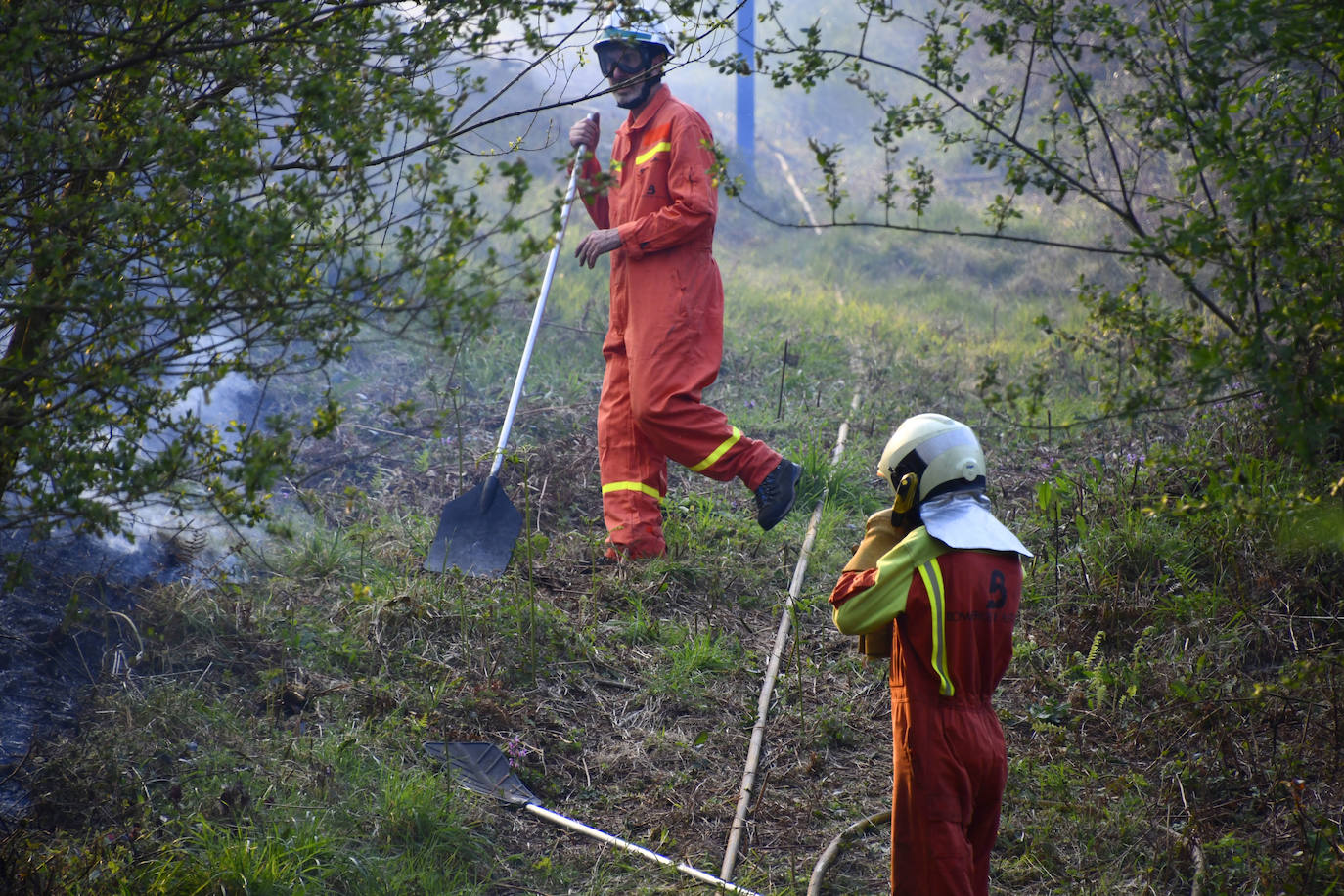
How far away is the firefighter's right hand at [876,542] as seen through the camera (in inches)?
116

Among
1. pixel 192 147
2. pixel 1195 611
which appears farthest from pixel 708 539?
pixel 192 147

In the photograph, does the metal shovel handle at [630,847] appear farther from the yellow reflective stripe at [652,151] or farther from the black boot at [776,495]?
the yellow reflective stripe at [652,151]

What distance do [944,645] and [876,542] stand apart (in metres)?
0.38

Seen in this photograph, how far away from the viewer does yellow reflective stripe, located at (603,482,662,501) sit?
5242 millimetres

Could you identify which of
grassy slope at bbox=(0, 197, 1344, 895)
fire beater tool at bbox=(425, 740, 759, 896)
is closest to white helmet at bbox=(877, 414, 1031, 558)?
grassy slope at bbox=(0, 197, 1344, 895)

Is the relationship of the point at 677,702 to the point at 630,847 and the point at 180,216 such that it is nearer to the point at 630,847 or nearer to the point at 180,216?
the point at 630,847

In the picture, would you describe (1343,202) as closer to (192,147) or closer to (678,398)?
(192,147)

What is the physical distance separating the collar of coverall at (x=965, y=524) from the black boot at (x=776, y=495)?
2.26 m

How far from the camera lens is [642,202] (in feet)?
16.9

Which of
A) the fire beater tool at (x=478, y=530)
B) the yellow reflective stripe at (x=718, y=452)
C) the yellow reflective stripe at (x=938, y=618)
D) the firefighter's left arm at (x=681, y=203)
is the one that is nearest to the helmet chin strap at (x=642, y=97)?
the firefighter's left arm at (x=681, y=203)

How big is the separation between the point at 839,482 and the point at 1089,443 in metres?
1.76

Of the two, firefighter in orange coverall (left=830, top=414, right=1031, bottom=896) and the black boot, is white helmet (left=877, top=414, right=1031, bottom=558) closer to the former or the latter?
firefighter in orange coverall (left=830, top=414, right=1031, bottom=896)

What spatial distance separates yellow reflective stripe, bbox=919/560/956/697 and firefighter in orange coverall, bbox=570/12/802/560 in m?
2.35

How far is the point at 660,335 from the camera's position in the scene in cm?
499
